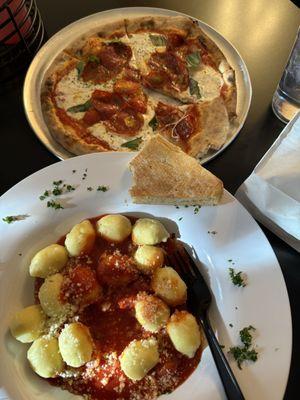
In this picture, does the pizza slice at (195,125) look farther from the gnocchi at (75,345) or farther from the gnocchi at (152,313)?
the gnocchi at (75,345)

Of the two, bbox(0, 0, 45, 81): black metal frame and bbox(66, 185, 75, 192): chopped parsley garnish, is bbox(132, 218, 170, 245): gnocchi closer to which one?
bbox(66, 185, 75, 192): chopped parsley garnish

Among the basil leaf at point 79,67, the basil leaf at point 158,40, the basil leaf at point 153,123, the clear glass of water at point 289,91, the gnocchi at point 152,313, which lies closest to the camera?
the gnocchi at point 152,313

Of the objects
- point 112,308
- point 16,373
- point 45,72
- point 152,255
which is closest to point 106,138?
point 45,72

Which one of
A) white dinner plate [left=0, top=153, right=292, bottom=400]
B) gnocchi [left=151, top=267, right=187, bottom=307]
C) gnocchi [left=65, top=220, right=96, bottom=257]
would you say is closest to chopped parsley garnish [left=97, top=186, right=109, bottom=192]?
white dinner plate [left=0, top=153, right=292, bottom=400]

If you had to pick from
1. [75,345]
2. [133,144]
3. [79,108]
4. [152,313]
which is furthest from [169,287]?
[79,108]

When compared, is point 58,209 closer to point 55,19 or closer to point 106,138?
point 106,138

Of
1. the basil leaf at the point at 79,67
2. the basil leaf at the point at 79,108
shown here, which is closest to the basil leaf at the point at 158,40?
the basil leaf at the point at 79,67
